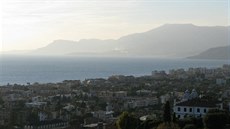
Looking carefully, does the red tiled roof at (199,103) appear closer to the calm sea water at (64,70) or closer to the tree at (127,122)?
the tree at (127,122)

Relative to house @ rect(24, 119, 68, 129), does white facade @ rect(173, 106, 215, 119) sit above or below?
above

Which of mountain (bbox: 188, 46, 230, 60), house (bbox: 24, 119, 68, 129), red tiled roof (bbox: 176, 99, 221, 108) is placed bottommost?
house (bbox: 24, 119, 68, 129)

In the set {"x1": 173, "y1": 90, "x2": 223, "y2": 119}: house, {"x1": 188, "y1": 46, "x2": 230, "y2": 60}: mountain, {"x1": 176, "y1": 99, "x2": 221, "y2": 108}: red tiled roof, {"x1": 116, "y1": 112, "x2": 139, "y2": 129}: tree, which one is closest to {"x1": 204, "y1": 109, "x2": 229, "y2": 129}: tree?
{"x1": 116, "y1": 112, "x2": 139, "y2": 129}: tree

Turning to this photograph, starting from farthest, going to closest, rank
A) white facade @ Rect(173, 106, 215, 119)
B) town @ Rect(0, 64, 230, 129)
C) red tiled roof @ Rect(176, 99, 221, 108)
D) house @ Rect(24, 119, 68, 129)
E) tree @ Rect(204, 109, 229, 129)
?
house @ Rect(24, 119, 68, 129)
red tiled roof @ Rect(176, 99, 221, 108)
white facade @ Rect(173, 106, 215, 119)
town @ Rect(0, 64, 230, 129)
tree @ Rect(204, 109, 229, 129)

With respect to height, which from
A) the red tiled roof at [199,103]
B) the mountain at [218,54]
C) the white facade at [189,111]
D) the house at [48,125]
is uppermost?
the mountain at [218,54]

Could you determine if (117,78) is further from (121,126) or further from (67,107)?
(121,126)

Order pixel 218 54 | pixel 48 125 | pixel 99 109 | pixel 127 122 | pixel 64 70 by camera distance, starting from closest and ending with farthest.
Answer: pixel 127 122
pixel 48 125
pixel 99 109
pixel 64 70
pixel 218 54

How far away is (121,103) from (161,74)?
34.8 meters

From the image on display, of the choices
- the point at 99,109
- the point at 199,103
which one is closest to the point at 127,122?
the point at 199,103

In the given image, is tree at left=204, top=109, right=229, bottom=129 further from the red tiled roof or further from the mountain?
the mountain

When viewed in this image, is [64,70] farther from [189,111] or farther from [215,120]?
[215,120]

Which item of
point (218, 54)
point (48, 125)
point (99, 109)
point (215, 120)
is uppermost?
point (218, 54)

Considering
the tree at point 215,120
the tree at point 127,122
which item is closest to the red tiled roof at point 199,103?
the tree at point 215,120

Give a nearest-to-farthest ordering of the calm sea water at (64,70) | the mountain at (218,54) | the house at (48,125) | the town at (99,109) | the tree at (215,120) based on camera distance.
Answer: the tree at (215,120), the town at (99,109), the house at (48,125), the calm sea water at (64,70), the mountain at (218,54)
